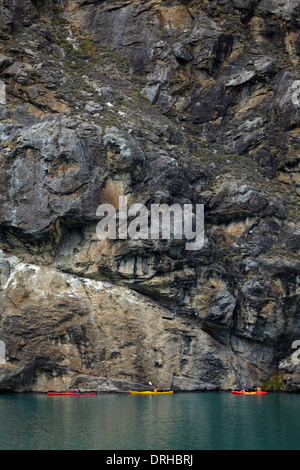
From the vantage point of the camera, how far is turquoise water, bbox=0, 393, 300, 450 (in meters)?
33.9

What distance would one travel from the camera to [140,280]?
60688 millimetres

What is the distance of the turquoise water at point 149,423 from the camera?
3391 cm

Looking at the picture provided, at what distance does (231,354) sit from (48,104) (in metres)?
32.6

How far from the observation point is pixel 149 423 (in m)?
40.0

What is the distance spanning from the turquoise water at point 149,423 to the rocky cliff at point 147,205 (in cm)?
549

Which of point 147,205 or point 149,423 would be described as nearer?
point 149,423

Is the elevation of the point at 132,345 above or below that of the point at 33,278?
below

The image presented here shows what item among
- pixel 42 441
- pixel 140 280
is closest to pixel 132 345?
pixel 140 280

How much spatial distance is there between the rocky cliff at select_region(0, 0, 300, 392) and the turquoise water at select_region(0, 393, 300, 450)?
549 centimetres

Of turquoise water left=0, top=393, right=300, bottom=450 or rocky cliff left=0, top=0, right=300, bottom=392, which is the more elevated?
rocky cliff left=0, top=0, right=300, bottom=392

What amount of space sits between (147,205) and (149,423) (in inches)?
1057

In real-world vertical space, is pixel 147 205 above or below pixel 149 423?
above

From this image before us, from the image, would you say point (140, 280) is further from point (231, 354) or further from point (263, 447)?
point (263, 447)

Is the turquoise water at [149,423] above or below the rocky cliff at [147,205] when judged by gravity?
below
